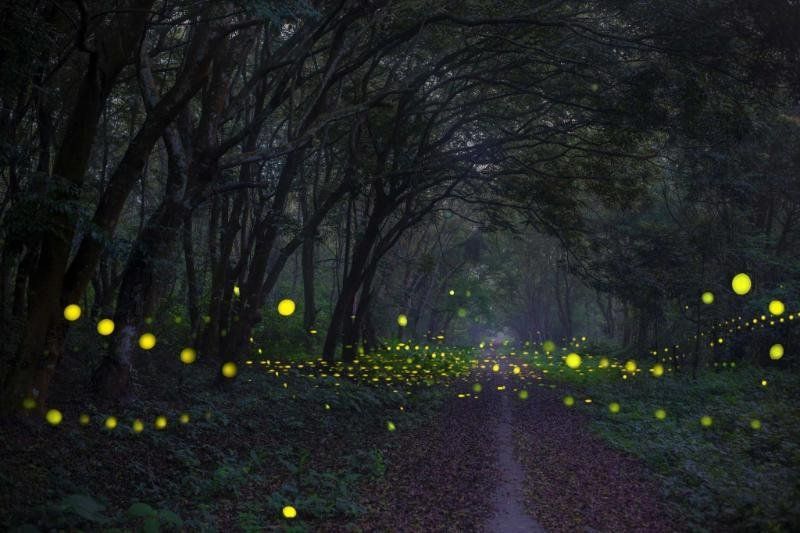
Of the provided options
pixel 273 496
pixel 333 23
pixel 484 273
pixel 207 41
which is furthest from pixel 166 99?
pixel 484 273

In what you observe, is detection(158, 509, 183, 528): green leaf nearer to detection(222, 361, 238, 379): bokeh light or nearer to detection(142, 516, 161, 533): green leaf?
detection(142, 516, 161, 533): green leaf

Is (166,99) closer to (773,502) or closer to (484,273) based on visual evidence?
(773,502)

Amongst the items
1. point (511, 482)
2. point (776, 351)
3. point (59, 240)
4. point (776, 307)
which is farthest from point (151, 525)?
point (776, 351)

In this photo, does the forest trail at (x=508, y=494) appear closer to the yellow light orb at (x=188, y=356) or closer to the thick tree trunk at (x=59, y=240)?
the thick tree trunk at (x=59, y=240)

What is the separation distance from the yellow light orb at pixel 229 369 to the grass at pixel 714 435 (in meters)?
8.00

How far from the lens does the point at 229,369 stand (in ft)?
44.0

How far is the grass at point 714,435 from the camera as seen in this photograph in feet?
27.5

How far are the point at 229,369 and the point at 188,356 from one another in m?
3.73

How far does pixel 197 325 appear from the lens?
1700cm

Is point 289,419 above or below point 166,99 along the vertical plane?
below

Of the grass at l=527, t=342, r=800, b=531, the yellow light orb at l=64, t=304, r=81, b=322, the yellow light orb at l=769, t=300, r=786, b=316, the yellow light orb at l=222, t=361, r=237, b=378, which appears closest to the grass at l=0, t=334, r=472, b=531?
the yellow light orb at l=222, t=361, r=237, b=378

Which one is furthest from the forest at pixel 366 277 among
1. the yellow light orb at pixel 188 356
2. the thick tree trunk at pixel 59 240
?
the yellow light orb at pixel 188 356

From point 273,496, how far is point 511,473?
4.34m

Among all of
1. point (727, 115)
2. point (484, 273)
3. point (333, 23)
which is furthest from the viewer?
point (484, 273)
